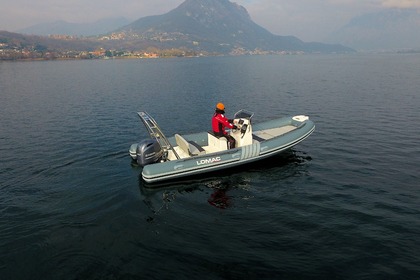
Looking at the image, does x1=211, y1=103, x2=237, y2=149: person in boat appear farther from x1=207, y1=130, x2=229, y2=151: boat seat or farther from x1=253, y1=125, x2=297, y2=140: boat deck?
x1=253, y1=125, x2=297, y2=140: boat deck

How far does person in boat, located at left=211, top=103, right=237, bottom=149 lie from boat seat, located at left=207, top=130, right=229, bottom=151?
0.19 metres

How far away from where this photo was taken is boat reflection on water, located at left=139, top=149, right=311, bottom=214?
543 inches

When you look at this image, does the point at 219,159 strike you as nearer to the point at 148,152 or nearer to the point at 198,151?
the point at 198,151

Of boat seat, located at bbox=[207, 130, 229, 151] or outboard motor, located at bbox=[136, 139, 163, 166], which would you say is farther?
boat seat, located at bbox=[207, 130, 229, 151]

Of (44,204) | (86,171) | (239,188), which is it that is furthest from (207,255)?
(86,171)

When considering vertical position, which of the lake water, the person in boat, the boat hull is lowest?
the lake water

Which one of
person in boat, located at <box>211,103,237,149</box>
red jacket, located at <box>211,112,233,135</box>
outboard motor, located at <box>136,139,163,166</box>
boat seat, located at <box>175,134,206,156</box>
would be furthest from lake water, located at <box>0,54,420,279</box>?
red jacket, located at <box>211,112,233,135</box>

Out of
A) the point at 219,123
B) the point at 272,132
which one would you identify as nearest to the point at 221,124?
the point at 219,123

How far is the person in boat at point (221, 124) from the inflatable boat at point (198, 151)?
0.90 feet

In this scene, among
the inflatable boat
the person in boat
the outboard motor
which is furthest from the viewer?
the person in boat

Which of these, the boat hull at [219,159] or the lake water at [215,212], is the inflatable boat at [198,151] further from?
the lake water at [215,212]

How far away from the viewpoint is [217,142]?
16484mm

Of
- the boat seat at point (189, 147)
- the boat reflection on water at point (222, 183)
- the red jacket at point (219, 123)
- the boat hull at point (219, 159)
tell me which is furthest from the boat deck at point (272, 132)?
the boat seat at point (189, 147)

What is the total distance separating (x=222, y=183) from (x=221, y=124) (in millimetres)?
3111
